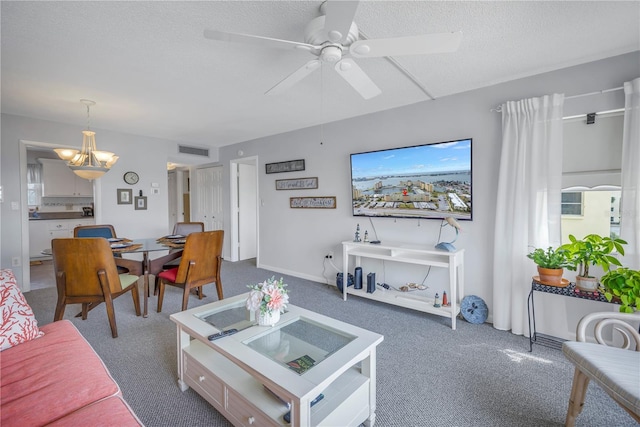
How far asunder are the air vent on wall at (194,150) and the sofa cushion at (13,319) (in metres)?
4.02

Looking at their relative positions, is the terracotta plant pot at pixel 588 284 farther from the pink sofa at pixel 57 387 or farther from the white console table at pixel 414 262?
the pink sofa at pixel 57 387

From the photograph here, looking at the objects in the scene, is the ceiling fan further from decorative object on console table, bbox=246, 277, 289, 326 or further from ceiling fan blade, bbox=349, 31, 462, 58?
decorative object on console table, bbox=246, 277, 289, 326

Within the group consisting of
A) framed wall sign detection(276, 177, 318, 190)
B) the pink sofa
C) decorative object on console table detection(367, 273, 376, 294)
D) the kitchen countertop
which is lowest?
decorative object on console table detection(367, 273, 376, 294)

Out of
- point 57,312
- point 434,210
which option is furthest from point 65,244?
point 434,210

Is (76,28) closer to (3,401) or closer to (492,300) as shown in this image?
(3,401)

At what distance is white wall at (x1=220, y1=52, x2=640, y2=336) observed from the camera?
2412 mm

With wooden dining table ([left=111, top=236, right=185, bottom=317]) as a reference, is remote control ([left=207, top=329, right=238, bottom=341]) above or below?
below

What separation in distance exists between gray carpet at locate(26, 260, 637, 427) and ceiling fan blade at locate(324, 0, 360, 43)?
211cm

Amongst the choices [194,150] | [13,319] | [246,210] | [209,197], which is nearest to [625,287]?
[13,319]

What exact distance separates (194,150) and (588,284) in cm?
588

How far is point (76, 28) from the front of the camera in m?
1.85

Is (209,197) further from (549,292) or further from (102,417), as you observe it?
(549,292)

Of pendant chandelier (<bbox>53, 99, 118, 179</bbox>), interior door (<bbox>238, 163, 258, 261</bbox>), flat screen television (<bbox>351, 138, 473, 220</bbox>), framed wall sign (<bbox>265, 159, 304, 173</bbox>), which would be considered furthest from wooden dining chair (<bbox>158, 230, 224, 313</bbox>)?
interior door (<bbox>238, 163, 258, 261</bbox>)

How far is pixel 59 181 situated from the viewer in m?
6.31
